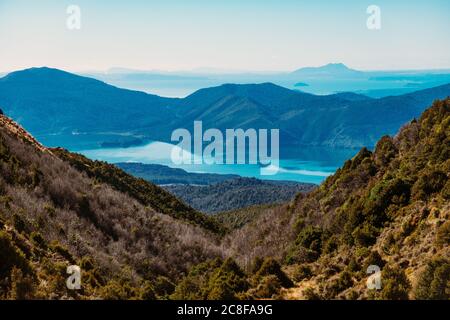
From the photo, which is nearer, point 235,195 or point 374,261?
point 374,261

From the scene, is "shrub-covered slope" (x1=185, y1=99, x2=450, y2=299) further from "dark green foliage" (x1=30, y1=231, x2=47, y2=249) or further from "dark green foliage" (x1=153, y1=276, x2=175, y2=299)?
"dark green foliage" (x1=30, y1=231, x2=47, y2=249)

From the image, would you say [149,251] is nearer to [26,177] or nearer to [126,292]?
[26,177]

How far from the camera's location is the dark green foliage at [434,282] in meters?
10.8

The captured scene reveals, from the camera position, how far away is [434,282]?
10.9m

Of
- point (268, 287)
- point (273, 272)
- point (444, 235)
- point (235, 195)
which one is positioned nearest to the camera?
point (444, 235)

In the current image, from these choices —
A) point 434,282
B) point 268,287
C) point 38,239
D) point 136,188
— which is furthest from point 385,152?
point 136,188

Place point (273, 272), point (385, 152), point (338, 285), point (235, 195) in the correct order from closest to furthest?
point (338, 285)
point (273, 272)
point (385, 152)
point (235, 195)

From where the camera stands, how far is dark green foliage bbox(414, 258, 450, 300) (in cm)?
1078

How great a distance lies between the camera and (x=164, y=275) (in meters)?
19.6

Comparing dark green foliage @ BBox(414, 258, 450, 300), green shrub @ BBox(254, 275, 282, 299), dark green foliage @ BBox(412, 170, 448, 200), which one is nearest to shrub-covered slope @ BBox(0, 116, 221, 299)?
green shrub @ BBox(254, 275, 282, 299)

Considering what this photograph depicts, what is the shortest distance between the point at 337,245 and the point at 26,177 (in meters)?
13.4

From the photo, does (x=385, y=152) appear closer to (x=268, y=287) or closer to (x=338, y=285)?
(x=338, y=285)

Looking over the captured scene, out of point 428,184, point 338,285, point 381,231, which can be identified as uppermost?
point 428,184

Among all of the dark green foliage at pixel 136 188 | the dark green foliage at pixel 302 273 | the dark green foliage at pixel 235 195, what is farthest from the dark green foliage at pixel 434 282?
the dark green foliage at pixel 235 195
